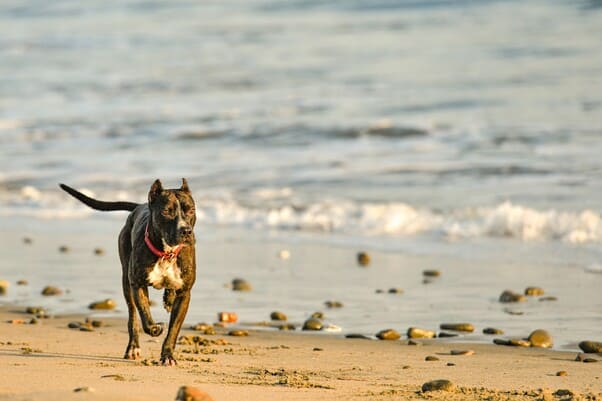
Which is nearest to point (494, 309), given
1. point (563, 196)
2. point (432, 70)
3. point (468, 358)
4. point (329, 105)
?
point (468, 358)

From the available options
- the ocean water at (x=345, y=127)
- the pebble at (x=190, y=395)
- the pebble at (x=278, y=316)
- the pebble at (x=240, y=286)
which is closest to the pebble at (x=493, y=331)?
the ocean water at (x=345, y=127)

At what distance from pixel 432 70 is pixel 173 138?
7.85m

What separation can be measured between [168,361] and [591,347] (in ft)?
8.50

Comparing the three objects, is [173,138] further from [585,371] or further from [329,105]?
[585,371]

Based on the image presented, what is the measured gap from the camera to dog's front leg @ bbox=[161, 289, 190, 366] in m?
7.50

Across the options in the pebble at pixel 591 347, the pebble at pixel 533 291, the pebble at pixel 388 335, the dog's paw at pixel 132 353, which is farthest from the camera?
the pebble at pixel 533 291

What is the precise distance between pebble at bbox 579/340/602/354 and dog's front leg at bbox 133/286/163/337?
8.52ft

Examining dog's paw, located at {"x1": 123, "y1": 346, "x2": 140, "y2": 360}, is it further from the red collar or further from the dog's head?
the dog's head

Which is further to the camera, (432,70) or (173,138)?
(432,70)

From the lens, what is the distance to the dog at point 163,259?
730cm

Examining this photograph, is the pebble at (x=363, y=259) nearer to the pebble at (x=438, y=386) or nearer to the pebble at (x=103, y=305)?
the pebble at (x=103, y=305)

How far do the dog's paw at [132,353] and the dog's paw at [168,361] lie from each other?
0.98 feet

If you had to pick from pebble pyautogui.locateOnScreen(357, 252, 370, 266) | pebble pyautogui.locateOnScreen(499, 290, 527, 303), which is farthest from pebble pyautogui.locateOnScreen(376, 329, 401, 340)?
pebble pyautogui.locateOnScreen(357, 252, 370, 266)

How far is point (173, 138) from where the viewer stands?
21703mm
